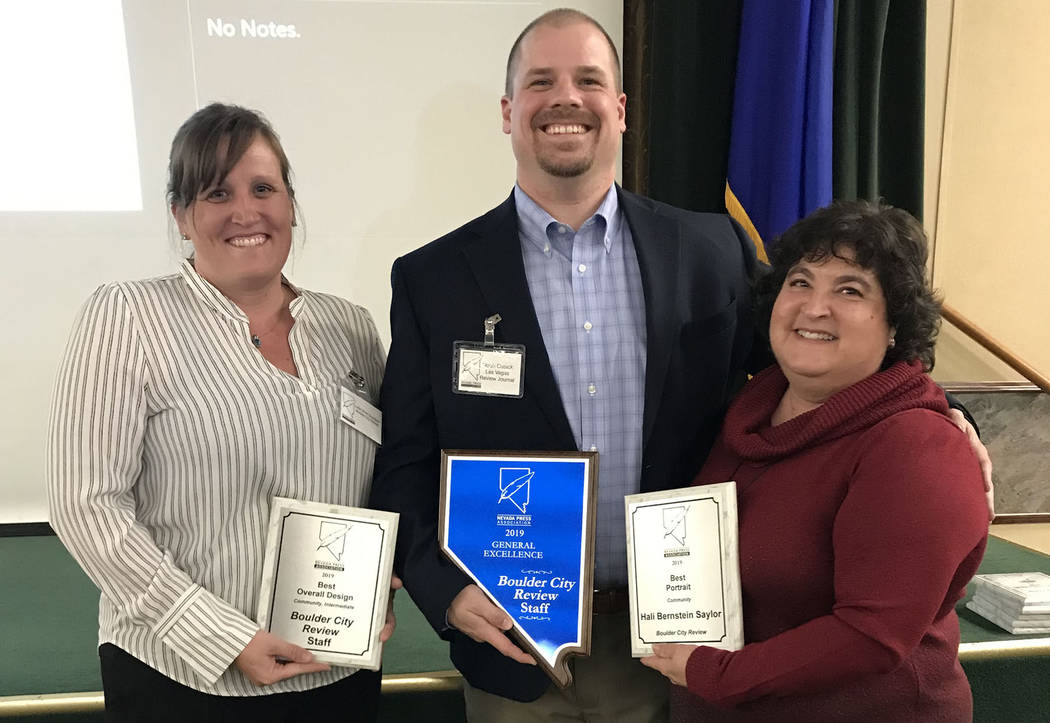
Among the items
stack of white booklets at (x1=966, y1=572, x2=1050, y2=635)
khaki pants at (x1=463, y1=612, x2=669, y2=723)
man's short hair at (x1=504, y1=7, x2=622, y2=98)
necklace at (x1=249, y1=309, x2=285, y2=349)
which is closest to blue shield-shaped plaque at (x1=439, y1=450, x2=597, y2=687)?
khaki pants at (x1=463, y1=612, x2=669, y2=723)

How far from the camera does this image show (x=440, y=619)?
146 cm

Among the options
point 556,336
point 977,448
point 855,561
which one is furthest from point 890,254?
point 556,336

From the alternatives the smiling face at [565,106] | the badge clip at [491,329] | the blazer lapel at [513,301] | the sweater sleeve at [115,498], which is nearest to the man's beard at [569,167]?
the smiling face at [565,106]

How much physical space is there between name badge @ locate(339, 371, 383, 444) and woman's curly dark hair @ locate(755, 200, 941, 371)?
899 mm

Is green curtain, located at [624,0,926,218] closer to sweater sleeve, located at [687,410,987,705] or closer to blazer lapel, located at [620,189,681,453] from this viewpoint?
blazer lapel, located at [620,189,681,453]

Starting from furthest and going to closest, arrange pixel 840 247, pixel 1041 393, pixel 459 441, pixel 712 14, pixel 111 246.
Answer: pixel 1041 393 → pixel 712 14 → pixel 111 246 → pixel 459 441 → pixel 840 247

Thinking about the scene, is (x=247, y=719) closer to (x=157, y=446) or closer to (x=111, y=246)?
(x=157, y=446)

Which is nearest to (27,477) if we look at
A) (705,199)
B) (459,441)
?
(459,441)

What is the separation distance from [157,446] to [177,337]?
0.68 feet

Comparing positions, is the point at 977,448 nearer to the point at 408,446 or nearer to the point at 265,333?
the point at 408,446

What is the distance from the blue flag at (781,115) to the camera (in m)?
2.95

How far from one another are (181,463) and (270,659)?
1.30 ft

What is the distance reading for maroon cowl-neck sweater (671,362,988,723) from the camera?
116 centimetres

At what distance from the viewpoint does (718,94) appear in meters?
3.14
